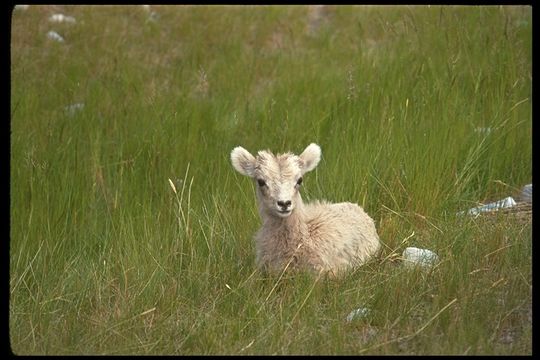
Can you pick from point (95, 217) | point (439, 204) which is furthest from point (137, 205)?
point (439, 204)

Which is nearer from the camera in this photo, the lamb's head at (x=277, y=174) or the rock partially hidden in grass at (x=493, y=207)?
the lamb's head at (x=277, y=174)

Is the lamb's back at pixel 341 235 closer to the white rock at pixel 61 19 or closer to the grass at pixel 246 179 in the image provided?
the grass at pixel 246 179

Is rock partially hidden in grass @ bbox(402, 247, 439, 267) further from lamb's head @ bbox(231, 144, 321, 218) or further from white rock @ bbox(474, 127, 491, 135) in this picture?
white rock @ bbox(474, 127, 491, 135)

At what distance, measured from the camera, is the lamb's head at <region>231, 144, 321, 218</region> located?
764 centimetres

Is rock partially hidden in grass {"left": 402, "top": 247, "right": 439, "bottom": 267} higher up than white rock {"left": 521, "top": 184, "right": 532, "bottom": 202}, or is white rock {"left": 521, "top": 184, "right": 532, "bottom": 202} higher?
rock partially hidden in grass {"left": 402, "top": 247, "right": 439, "bottom": 267}

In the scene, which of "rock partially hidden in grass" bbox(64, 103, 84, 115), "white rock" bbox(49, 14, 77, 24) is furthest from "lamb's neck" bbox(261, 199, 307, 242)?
"white rock" bbox(49, 14, 77, 24)

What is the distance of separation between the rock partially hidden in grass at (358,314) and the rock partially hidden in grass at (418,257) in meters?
0.70

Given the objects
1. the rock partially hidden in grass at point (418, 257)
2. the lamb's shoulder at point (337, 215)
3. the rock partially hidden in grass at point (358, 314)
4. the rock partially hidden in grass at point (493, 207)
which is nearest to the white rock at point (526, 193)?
the rock partially hidden in grass at point (493, 207)

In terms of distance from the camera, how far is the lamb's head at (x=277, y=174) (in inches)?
301

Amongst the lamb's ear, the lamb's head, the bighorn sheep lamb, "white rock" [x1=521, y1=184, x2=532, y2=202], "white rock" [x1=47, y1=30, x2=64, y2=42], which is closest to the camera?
the lamb's head

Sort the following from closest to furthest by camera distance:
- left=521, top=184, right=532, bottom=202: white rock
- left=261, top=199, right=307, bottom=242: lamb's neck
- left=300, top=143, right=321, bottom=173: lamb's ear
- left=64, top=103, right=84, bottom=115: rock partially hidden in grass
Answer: left=261, top=199, right=307, bottom=242: lamb's neck → left=300, top=143, right=321, bottom=173: lamb's ear → left=521, top=184, right=532, bottom=202: white rock → left=64, top=103, right=84, bottom=115: rock partially hidden in grass

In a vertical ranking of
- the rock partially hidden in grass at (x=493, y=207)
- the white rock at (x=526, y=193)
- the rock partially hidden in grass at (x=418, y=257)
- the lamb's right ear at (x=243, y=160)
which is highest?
the lamb's right ear at (x=243, y=160)

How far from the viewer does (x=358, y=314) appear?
688cm

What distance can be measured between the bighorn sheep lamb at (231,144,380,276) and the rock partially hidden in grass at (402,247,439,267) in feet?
1.28
